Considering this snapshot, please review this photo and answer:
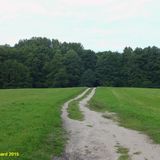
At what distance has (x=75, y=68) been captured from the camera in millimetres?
137875

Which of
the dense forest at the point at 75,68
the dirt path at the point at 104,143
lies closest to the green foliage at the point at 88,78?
the dense forest at the point at 75,68

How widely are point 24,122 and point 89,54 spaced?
427ft

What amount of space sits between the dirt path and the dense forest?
102m

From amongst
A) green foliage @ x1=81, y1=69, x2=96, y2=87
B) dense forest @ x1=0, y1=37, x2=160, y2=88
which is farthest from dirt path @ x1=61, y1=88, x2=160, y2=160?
green foliage @ x1=81, y1=69, x2=96, y2=87

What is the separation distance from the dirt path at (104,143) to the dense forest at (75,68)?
102 m

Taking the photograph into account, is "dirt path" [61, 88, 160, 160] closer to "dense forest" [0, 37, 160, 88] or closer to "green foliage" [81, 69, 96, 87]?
"dense forest" [0, 37, 160, 88]

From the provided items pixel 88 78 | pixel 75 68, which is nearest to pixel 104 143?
pixel 88 78

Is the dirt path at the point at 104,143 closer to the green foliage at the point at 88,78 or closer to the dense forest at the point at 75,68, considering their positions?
the dense forest at the point at 75,68

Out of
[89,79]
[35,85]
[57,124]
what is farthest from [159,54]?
[57,124]

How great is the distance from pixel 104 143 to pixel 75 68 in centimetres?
12122

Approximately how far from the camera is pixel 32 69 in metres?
134

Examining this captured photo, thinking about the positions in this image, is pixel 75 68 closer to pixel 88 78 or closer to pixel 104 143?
pixel 88 78

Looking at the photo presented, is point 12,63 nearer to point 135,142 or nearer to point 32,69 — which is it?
point 32,69

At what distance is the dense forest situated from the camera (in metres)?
125
